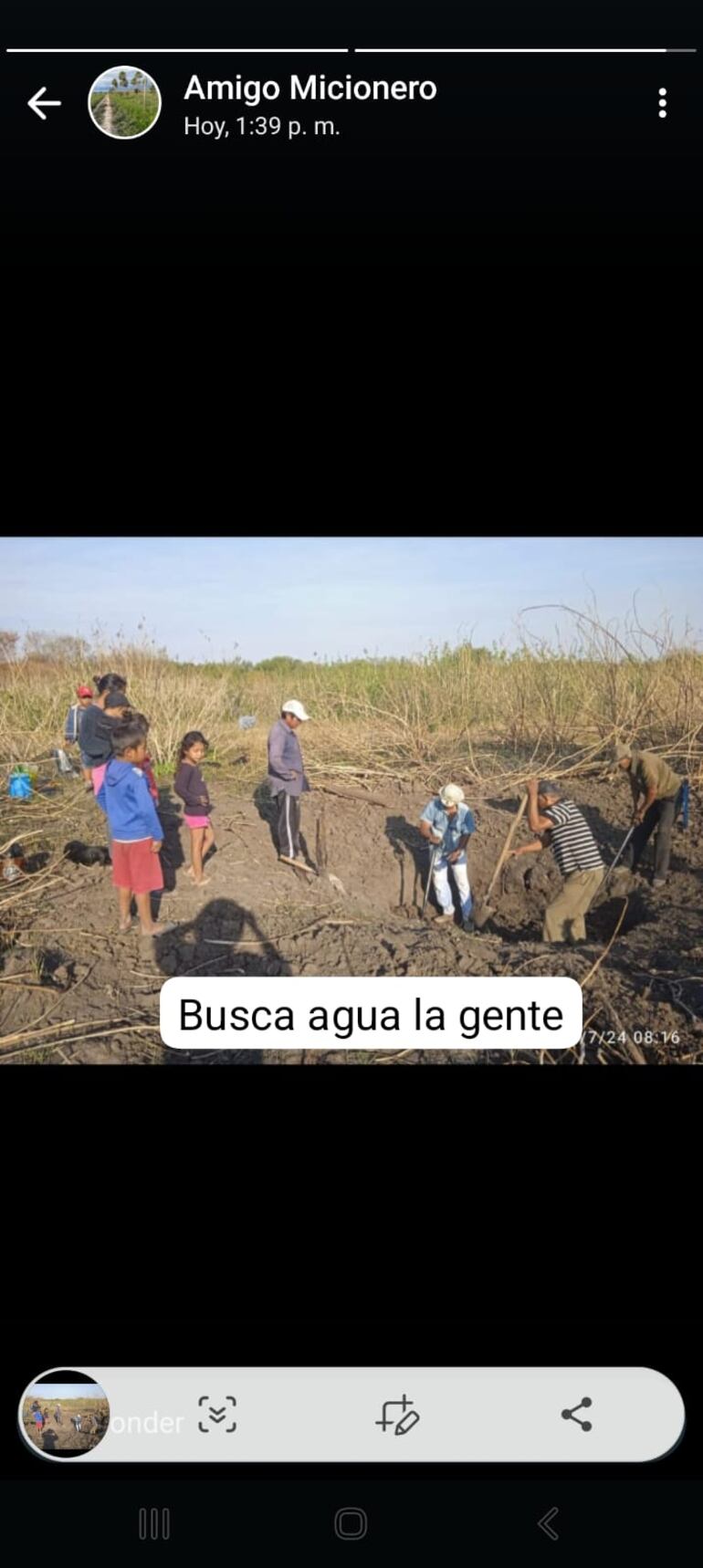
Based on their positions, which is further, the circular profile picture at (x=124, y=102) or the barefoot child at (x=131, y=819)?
the barefoot child at (x=131, y=819)

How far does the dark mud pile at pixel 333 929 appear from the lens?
260 cm

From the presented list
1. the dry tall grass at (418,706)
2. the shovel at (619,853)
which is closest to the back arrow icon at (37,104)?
the dry tall grass at (418,706)

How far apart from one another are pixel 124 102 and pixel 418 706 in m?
1.74

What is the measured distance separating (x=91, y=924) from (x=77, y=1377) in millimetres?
1174

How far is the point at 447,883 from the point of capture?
2.84 m

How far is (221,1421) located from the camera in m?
1.84

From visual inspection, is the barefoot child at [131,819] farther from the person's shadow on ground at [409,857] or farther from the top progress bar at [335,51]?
the top progress bar at [335,51]

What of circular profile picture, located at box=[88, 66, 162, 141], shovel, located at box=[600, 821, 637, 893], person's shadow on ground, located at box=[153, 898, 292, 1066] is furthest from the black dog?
circular profile picture, located at box=[88, 66, 162, 141]

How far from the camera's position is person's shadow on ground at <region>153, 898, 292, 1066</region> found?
2582mm

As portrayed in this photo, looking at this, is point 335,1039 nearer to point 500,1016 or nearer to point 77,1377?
point 500,1016

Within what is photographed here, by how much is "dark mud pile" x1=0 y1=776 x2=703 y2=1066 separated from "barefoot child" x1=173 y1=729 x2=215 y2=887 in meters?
0.03

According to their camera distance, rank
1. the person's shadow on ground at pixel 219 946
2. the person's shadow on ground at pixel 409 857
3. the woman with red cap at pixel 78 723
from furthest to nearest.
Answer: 1. the person's shadow on ground at pixel 409 857
2. the woman with red cap at pixel 78 723
3. the person's shadow on ground at pixel 219 946
